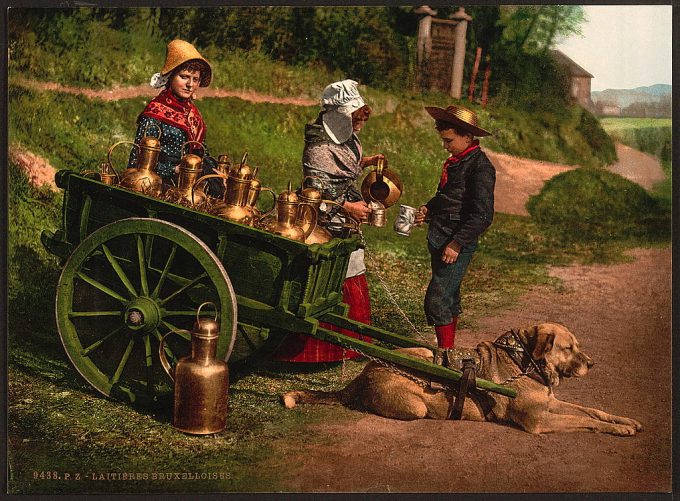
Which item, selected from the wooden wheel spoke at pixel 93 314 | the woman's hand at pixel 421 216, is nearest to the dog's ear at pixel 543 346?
the woman's hand at pixel 421 216

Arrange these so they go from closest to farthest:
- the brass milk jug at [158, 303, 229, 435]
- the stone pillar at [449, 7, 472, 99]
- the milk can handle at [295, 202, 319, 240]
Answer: the brass milk jug at [158, 303, 229, 435] → the milk can handle at [295, 202, 319, 240] → the stone pillar at [449, 7, 472, 99]

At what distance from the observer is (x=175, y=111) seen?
7957 mm

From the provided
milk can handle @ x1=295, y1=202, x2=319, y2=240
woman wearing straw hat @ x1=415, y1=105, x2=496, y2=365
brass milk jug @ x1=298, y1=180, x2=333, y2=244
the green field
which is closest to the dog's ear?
woman wearing straw hat @ x1=415, y1=105, x2=496, y2=365

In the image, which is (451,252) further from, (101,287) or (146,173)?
(101,287)

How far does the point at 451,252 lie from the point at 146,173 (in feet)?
7.14

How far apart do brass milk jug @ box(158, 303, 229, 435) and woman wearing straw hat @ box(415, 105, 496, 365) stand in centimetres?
169

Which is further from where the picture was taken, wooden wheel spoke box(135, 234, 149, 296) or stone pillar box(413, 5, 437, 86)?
stone pillar box(413, 5, 437, 86)

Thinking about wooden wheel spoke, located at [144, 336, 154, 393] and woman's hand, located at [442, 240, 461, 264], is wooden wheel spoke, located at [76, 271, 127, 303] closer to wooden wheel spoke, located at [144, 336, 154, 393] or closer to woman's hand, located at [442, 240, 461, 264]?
wooden wheel spoke, located at [144, 336, 154, 393]

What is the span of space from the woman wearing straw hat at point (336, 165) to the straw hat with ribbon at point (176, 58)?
0.90 metres

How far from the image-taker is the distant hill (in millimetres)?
8297

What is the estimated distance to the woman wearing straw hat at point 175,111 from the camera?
7867mm

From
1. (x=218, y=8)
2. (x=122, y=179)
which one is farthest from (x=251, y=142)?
(x=122, y=179)

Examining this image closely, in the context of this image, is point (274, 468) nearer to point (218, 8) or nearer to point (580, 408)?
point (580, 408)

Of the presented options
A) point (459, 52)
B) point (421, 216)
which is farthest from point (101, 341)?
point (459, 52)
